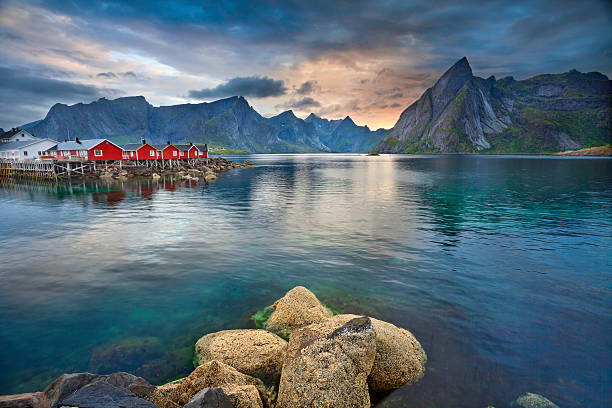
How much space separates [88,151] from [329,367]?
103m

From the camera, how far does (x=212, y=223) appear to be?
30.6m

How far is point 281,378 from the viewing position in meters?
7.61

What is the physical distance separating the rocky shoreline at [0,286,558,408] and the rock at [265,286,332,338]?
1513 millimetres

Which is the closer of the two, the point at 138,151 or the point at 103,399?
the point at 103,399

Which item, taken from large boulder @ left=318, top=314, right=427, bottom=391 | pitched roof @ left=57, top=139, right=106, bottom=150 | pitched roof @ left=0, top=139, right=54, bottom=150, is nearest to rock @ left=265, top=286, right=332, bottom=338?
large boulder @ left=318, top=314, right=427, bottom=391

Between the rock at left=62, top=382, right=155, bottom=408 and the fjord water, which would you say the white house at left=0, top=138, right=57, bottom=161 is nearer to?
the fjord water

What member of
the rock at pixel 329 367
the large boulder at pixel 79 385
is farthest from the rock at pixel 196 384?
the rock at pixel 329 367

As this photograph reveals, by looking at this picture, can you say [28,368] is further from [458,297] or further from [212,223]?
[212,223]

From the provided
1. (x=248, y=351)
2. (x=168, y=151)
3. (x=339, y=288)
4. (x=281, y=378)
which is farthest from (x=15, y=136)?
(x=281, y=378)

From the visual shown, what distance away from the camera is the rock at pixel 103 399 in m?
5.55

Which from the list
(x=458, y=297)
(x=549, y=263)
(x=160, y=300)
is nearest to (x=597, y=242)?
(x=549, y=263)

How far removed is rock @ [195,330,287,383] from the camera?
9023 millimetres

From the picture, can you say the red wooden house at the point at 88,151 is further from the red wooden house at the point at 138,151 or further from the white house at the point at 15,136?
the white house at the point at 15,136

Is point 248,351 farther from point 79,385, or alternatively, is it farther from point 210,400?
point 79,385
